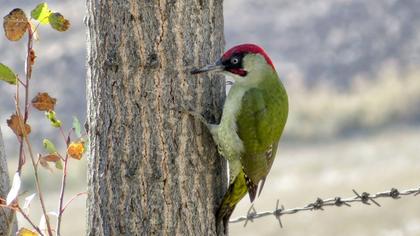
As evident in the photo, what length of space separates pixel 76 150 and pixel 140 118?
263mm

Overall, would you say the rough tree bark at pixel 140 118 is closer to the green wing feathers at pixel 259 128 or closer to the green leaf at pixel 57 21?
the green leaf at pixel 57 21

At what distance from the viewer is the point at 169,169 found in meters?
4.24

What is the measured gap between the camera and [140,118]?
13.8 ft

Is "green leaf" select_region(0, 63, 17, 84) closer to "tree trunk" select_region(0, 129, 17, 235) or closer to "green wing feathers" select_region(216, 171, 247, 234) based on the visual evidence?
"tree trunk" select_region(0, 129, 17, 235)

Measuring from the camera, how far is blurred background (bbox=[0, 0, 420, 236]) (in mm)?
15578

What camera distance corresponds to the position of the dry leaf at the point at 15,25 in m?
3.93

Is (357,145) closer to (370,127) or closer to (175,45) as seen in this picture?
(370,127)

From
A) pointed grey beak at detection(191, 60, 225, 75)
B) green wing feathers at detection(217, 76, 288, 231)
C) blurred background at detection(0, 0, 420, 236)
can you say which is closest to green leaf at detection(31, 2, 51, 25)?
pointed grey beak at detection(191, 60, 225, 75)

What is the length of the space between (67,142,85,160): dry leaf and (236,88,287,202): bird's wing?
1.04m

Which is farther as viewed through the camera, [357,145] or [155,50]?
[357,145]

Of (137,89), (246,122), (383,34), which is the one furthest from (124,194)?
(383,34)

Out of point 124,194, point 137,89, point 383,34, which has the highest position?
point 383,34

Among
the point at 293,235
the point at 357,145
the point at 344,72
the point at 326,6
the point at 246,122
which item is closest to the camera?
Answer: the point at 246,122

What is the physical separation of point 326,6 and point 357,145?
9.15m
